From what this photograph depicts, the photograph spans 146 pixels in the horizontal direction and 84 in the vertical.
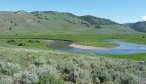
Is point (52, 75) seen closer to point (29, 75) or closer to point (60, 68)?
point (29, 75)

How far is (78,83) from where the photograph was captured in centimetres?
2022

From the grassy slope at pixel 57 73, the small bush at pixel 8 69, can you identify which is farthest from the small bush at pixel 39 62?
the small bush at pixel 8 69

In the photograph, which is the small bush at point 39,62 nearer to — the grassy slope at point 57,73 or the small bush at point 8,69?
the grassy slope at point 57,73

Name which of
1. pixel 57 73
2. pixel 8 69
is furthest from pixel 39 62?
pixel 8 69

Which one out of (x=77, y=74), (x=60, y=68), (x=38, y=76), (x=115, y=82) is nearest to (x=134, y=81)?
(x=115, y=82)

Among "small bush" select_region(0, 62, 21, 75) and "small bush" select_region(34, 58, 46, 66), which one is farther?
"small bush" select_region(34, 58, 46, 66)

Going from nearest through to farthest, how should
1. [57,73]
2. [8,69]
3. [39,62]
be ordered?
[8,69] → [57,73] → [39,62]

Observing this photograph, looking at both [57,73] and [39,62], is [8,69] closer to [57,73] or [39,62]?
[57,73]

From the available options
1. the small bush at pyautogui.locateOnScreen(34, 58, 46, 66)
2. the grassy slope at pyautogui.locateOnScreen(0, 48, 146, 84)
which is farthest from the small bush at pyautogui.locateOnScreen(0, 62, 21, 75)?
the small bush at pyautogui.locateOnScreen(34, 58, 46, 66)

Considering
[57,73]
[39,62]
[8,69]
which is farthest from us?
[39,62]

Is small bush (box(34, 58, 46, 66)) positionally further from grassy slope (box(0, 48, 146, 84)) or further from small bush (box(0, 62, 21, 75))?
small bush (box(0, 62, 21, 75))

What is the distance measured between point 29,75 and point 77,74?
4.65 meters

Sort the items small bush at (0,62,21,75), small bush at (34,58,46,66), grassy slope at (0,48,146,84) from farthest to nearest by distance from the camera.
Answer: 1. small bush at (34,58,46,66)
2. small bush at (0,62,21,75)
3. grassy slope at (0,48,146,84)

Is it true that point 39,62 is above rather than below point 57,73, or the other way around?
above
